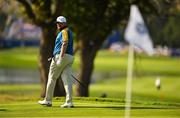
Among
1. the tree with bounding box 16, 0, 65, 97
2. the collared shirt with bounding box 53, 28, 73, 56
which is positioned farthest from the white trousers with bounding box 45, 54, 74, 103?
the tree with bounding box 16, 0, 65, 97

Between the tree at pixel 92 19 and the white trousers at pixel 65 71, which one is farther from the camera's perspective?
the tree at pixel 92 19

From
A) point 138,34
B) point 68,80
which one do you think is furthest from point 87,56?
point 138,34

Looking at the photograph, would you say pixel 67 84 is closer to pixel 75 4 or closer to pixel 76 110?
pixel 76 110

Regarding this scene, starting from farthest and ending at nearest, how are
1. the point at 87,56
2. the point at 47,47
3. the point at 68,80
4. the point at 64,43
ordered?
the point at 87,56 < the point at 47,47 < the point at 68,80 < the point at 64,43

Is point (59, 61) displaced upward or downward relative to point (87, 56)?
downward

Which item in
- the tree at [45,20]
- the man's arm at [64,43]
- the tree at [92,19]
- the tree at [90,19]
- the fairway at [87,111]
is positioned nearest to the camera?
the fairway at [87,111]

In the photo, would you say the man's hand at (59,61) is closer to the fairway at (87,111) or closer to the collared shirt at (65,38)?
the collared shirt at (65,38)

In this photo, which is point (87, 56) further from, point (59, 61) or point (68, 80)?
point (59, 61)

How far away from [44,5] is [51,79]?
1299 centimetres

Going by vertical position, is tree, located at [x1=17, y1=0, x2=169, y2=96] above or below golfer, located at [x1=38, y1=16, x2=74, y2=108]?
above

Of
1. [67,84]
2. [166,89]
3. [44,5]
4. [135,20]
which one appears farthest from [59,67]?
[166,89]

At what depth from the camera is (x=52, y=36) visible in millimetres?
28703

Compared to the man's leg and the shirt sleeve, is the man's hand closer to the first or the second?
the man's leg

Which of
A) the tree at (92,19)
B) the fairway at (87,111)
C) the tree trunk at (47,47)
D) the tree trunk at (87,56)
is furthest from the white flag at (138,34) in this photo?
the tree trunk at (87,56)
